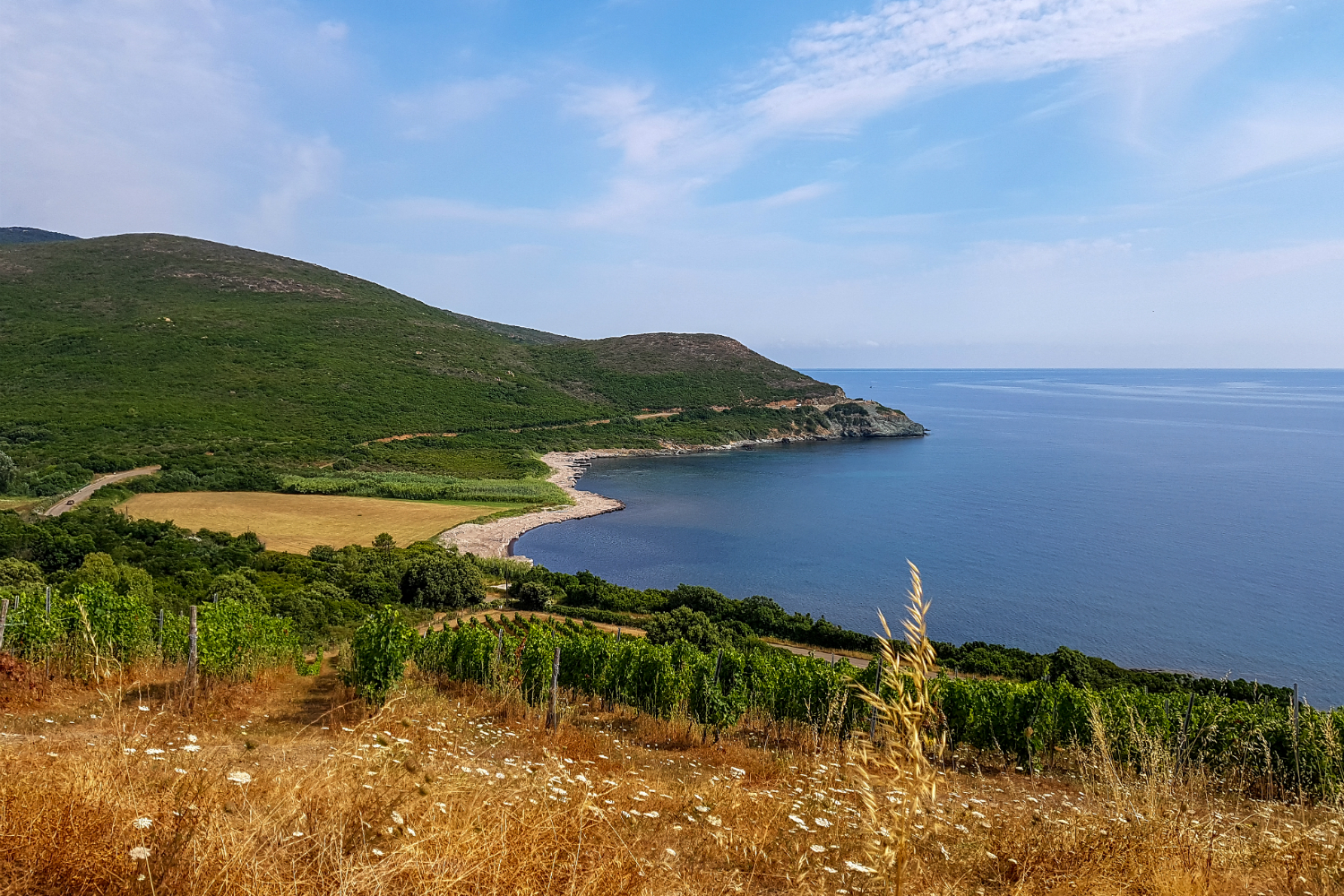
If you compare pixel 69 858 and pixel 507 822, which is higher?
pixel 69 858

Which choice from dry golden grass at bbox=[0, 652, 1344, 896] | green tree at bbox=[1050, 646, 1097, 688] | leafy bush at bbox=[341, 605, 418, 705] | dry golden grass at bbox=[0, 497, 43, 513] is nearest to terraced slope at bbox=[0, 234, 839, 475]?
dry golden grass at bbox=[0, 497, 43, 513]

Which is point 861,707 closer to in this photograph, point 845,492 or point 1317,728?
point 1317,728

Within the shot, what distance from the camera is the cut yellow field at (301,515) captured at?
44344mm

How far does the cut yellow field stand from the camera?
44344 mm

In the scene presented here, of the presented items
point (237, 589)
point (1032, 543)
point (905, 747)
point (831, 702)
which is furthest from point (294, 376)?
point (905, 747)

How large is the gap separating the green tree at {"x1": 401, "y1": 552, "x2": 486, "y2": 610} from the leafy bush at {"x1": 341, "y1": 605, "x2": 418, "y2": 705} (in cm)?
1895

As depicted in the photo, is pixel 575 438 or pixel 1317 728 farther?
pixel 575 438

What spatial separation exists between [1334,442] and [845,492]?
98879mm

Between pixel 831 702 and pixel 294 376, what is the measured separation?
101 m

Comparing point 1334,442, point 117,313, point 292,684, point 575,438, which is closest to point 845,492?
point 575,438

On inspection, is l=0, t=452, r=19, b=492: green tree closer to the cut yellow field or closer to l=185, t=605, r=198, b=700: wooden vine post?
the cut yellow field

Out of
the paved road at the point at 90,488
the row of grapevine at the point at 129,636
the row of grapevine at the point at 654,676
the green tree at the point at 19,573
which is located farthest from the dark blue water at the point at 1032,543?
the paved road at the point at 90,488

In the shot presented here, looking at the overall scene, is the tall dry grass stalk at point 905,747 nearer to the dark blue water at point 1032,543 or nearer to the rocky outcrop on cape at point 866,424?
the dark blue water at point 1032,543

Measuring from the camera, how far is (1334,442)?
113 metres
